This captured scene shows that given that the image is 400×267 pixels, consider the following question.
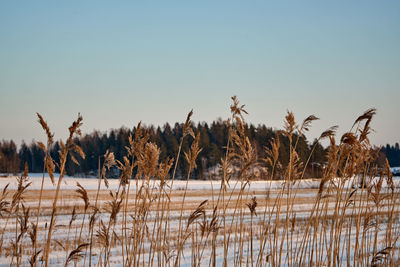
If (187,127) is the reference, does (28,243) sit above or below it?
below

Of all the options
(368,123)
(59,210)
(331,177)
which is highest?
(368,123)

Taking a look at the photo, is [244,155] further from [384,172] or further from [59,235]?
[59,235]

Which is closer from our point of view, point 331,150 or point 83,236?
point 331,150

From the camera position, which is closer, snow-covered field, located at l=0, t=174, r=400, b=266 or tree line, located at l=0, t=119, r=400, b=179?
snow-covered field, located at l=0, t=174, r=400, b=266

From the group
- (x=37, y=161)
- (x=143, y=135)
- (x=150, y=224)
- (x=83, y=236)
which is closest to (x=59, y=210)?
(x=150, y=224)

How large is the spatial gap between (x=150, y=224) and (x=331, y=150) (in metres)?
10.7

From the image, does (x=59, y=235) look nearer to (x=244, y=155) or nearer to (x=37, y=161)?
(x=244, y=155)

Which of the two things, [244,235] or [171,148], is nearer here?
[244,235]

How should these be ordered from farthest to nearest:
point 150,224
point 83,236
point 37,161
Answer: point 37,161
point 150,224
point 83,236

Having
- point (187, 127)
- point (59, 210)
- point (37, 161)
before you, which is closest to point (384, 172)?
point (187, 127)

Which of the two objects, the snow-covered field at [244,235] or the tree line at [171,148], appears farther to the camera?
the tree line at [171,148]

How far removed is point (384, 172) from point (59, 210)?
15.2 metres

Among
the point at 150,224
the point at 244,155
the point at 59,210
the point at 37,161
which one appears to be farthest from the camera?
the point at 37,161

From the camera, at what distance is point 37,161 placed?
315ft
